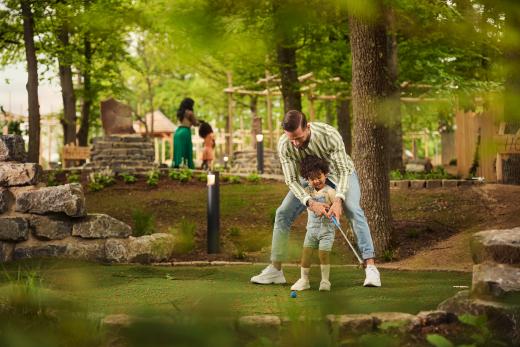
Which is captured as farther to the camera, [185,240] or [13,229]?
[185,240]

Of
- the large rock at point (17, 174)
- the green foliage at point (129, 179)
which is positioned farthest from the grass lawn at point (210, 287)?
the green foliage at point (129, 179)

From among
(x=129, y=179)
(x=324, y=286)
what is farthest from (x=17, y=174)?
(x=129, y=179)

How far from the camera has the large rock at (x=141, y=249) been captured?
828cm

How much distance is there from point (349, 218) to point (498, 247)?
5.82 feet

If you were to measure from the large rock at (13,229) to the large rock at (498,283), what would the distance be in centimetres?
519

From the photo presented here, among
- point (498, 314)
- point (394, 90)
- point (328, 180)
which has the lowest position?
point (498, 314)

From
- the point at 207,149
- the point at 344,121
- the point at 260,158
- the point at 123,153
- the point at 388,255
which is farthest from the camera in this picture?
the point at 344,121

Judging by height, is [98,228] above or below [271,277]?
above

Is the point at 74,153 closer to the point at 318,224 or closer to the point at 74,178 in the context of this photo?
the point at 74,178

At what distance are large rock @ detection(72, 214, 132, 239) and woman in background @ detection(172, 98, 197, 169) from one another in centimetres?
791

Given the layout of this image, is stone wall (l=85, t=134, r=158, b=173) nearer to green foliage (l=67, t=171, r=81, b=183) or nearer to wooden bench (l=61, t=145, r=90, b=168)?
green foliage (l=67, t=171, r=81, b=183)

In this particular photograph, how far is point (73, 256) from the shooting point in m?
8.18

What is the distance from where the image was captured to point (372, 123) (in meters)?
8.50

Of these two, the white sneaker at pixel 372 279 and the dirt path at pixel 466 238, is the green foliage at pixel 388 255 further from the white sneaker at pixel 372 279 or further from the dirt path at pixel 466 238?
the white sneaker at pixel 372 279
